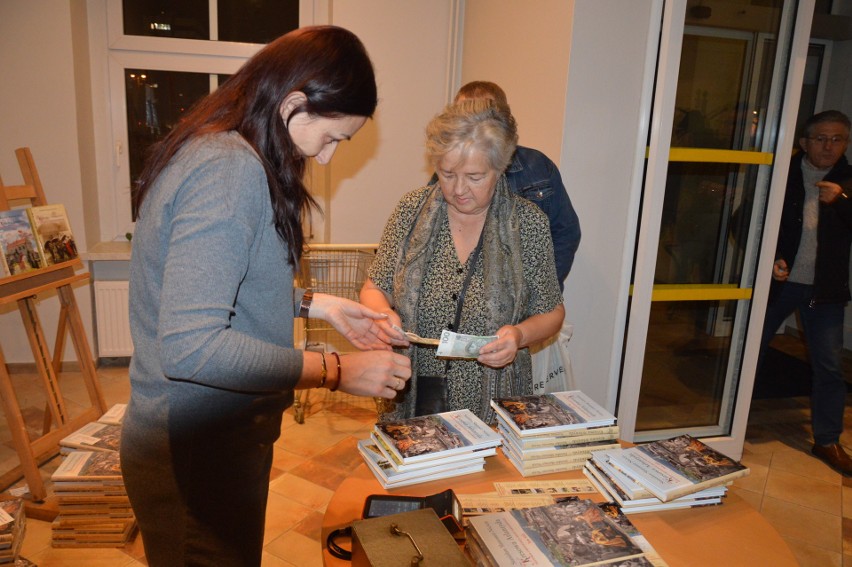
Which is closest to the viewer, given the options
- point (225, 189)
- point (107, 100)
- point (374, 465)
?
point (225, 189)

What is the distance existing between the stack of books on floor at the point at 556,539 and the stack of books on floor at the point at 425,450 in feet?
0.83

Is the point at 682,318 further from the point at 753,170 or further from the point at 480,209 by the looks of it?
the point at 480,209

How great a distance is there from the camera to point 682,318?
10.4 feet

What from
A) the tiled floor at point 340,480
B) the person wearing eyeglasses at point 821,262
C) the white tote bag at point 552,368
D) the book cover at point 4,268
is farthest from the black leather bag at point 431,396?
the person wearing eyeglasses at point 821,262

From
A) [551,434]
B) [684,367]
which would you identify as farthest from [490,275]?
[684,367]

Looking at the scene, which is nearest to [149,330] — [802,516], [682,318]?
[682,318]

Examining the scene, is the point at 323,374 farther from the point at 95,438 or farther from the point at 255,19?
the point at 255,19

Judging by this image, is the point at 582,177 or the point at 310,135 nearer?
the point at 310,135

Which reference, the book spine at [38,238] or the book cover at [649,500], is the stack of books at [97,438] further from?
the book cover at [649,500]

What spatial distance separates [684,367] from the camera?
336 cm

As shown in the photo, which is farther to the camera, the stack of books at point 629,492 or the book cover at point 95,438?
the book cover at point 95,438

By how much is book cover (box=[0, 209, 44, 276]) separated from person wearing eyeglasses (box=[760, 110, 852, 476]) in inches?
149

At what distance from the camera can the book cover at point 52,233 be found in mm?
2738

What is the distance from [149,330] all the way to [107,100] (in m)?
3.80
